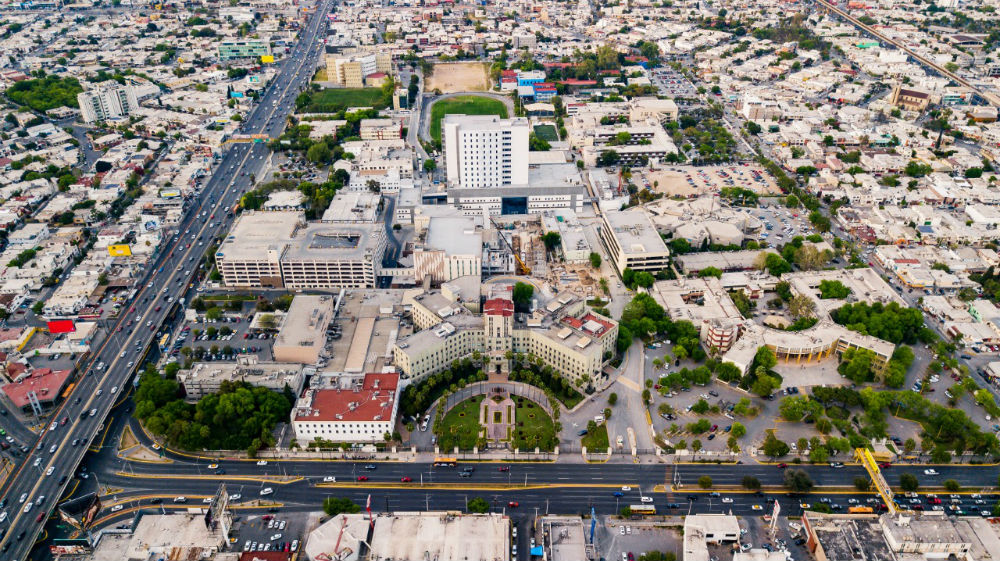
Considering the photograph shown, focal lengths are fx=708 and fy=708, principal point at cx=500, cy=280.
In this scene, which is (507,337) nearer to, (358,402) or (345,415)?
(358,402)

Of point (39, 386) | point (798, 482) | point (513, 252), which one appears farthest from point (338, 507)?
point (513, 252)

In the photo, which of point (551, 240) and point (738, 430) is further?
point (551, 240)

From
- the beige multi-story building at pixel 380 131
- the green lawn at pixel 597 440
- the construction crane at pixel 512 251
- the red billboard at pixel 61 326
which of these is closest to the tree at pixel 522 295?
the construction crane at pixel 512 251

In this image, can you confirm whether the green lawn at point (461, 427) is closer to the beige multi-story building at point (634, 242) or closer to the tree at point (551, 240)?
the beige multi-story building at point (634, 242)

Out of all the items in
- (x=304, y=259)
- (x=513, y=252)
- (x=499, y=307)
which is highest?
(x=499, y=307)

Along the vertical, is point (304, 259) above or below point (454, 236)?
above

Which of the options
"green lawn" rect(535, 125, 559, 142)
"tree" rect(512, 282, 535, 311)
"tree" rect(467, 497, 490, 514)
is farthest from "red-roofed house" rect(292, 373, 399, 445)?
"green lawn" rect(535, 125, 559, 142)
